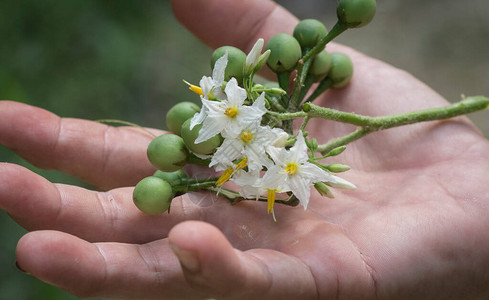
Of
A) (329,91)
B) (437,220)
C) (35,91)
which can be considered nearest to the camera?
(437,220)

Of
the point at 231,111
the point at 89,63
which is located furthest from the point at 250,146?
the point at 89,63

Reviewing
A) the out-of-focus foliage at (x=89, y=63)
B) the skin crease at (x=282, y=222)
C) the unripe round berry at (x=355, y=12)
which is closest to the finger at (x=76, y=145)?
the skin crease at (x=282, y=222)

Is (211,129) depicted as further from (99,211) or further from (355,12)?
(355,12)

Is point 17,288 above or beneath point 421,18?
beneath

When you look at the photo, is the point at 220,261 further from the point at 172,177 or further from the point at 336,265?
the point at 172,177

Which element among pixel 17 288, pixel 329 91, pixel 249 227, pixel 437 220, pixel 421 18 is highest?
pixel 421 18

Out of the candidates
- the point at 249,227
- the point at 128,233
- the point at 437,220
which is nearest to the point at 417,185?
the point at 437,220

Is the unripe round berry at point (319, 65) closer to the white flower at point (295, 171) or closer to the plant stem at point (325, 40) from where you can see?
the plant stem at point (325, 40)

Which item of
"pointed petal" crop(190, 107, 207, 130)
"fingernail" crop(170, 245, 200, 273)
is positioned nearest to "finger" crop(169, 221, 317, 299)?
"fingernail" crop(170, 245, 200, 273)
